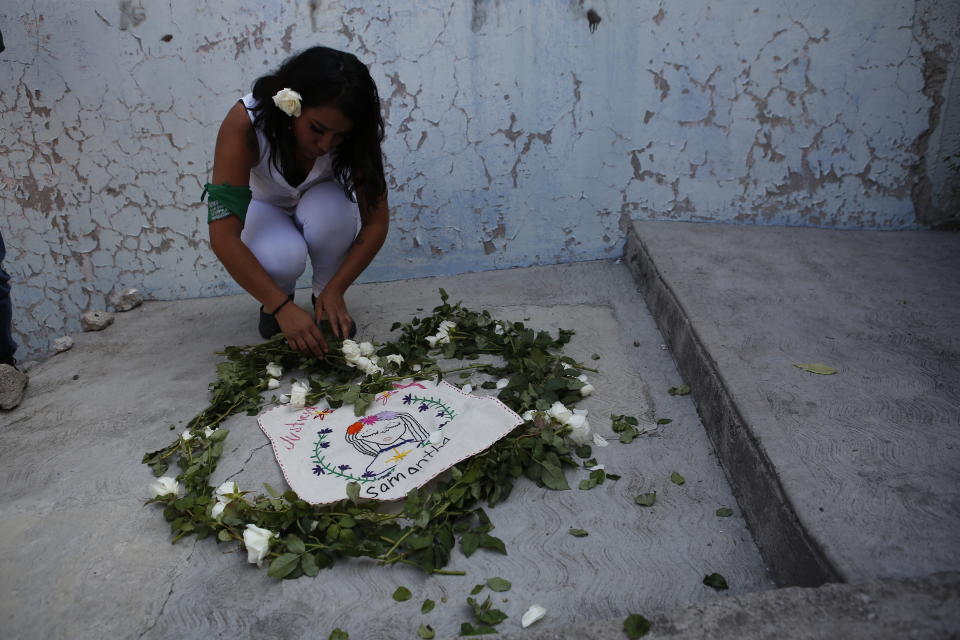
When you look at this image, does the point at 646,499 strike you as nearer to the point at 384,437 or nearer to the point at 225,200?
the point at 384,437

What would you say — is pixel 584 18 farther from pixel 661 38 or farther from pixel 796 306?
pixel 796 306

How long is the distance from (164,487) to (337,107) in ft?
3.54

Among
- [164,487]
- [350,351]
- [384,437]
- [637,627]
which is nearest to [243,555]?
[164,487]

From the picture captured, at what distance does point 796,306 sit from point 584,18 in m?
1.42

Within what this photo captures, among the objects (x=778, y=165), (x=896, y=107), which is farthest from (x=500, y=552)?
(x=896, y=107)

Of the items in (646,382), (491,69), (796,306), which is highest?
(491,69)

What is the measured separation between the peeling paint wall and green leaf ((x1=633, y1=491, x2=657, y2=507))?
5.40ft

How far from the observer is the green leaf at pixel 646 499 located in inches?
61.2

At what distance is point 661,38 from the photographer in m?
2.76

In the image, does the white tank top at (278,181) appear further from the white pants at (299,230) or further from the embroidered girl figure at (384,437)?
the embroidered girl figure at (384,437)

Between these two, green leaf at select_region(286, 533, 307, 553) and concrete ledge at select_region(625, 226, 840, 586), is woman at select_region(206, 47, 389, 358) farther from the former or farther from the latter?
concrete ledge at select_region(625, 226, 840, 586)

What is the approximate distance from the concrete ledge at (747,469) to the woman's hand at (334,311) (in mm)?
1086

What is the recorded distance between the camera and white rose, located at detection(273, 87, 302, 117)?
1.87 m

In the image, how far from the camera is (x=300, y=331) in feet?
6.91
